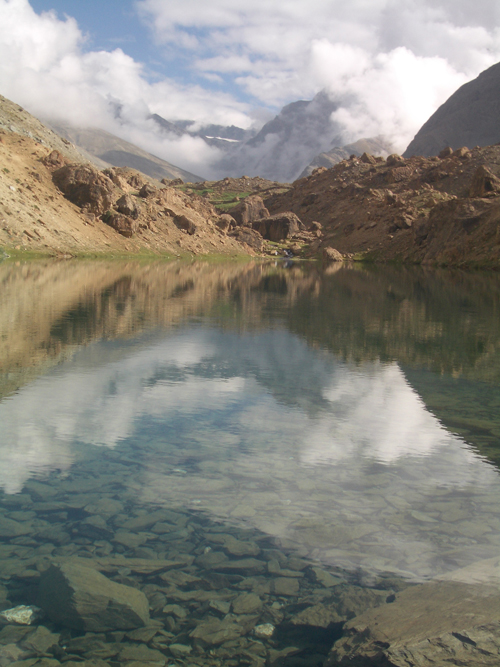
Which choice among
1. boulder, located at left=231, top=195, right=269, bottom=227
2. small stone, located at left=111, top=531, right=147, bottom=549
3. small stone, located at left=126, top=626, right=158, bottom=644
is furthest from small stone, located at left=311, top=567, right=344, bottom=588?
boulder, located at left=231, top=195, right=269, bottom=227

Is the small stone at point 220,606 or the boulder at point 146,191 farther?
the boulder at point 146,191

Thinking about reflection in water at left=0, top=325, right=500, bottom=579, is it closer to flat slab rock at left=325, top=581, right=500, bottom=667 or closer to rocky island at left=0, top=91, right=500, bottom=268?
flat slab rock at left=325, top=581, right=500, bottom=667

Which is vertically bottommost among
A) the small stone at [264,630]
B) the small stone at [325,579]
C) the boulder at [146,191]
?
the small stone at [264,630]

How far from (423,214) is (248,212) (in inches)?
2408

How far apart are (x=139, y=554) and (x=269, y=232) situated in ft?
568

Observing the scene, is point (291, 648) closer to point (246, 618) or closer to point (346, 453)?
point (246, 618)

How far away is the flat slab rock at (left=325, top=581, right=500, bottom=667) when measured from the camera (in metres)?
5.14

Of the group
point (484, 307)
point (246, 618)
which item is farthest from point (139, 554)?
point (484, 307)

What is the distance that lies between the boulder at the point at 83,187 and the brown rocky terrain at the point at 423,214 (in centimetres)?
7011

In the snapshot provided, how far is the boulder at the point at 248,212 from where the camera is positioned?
178000 mm

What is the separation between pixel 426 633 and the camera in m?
5.41

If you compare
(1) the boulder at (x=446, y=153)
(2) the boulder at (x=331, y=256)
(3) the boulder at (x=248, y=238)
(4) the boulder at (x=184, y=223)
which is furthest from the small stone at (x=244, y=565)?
(1) the boulder at (x=446, y=153)

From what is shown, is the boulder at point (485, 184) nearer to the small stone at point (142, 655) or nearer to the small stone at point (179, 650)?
the small stone at point (179, 650)

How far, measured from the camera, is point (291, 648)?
5621 millimetres
